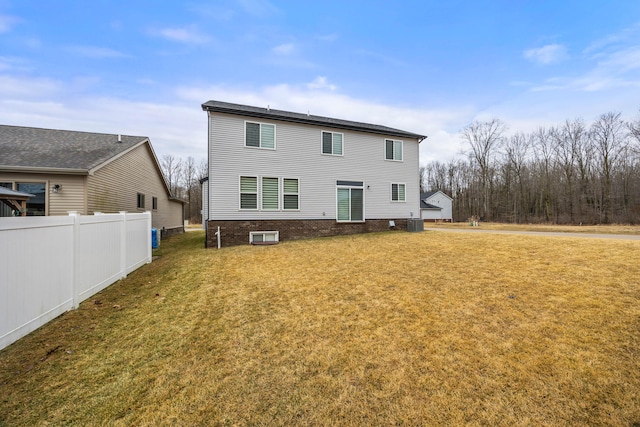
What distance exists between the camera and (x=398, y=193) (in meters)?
15.2

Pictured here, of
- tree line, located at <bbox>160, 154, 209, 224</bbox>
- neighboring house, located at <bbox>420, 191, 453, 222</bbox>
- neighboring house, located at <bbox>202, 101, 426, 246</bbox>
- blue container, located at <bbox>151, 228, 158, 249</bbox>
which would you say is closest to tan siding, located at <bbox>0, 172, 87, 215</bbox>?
blue container, located at <bbox>151, 228, 158, 249</bbox>

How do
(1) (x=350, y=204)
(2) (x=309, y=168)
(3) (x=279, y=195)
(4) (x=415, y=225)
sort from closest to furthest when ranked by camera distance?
(3) (x=279, y=195) < (2) (x=309, y=168) < (1) (x=350, y=204) < (4) (x=415, y=225)

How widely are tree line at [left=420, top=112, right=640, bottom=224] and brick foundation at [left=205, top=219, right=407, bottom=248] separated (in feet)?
91.9

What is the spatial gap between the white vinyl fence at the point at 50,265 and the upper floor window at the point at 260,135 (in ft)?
22.3

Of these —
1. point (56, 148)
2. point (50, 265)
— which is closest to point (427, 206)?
point (56, 148)

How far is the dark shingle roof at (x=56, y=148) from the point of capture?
10.0m

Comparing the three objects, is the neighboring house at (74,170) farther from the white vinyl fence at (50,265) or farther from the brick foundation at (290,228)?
the white vinyl fence at (50,265)

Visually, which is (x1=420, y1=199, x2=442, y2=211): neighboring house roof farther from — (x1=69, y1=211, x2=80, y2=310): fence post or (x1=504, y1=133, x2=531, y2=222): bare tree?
(x1=69, y1=211, x2=80, y2=310): fence post

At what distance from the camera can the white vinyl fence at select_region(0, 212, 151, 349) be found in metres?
3.18

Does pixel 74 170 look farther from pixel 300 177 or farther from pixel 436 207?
pixel 436 207

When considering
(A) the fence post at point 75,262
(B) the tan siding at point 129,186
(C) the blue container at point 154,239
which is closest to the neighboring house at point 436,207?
(B) the tan siding at point 129,186

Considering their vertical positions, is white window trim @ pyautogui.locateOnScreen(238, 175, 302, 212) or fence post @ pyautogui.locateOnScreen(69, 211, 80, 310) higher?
white window trim @ pyautogui.locateOnScreen(238, 175, 302, 212)

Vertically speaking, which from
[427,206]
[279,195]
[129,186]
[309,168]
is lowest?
[279,195]

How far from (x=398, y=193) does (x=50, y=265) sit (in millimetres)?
A: 14245
